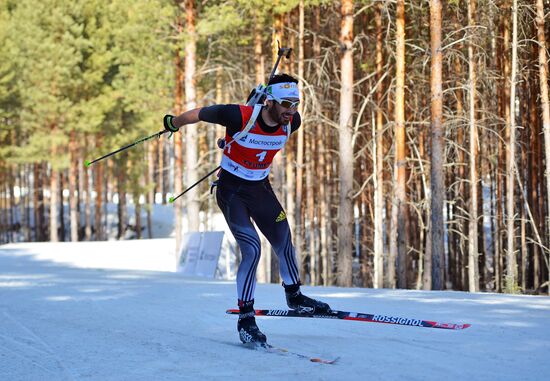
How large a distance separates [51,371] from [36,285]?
7656 millimetres

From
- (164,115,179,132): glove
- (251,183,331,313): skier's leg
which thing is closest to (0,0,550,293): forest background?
(251,183,331,313): skier's leg

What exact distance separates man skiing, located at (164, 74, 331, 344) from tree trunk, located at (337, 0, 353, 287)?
39.7 ft

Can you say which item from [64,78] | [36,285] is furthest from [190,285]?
[64,78]

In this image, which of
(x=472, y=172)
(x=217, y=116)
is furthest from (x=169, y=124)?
(x=472, y=172)

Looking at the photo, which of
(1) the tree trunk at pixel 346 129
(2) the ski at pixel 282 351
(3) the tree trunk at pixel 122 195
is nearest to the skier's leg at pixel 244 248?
(2) the ski at pixel 282 351

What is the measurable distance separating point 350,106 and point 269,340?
12924mm

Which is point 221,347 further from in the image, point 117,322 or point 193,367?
point 117,322

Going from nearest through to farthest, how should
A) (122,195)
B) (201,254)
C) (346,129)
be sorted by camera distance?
(346,129), (201,254), (122,195)

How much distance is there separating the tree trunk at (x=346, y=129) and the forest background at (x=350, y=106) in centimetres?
4

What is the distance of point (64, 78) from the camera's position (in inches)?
1435

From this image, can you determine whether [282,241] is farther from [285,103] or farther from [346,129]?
[346,129]

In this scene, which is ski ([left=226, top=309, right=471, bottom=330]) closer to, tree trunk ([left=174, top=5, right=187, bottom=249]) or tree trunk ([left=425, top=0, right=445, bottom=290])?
tree trunk ([left=425, top=0, right=445, bottom=290])

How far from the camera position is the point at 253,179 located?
651 centimetres

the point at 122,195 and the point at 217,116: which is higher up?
the point at 122,195
